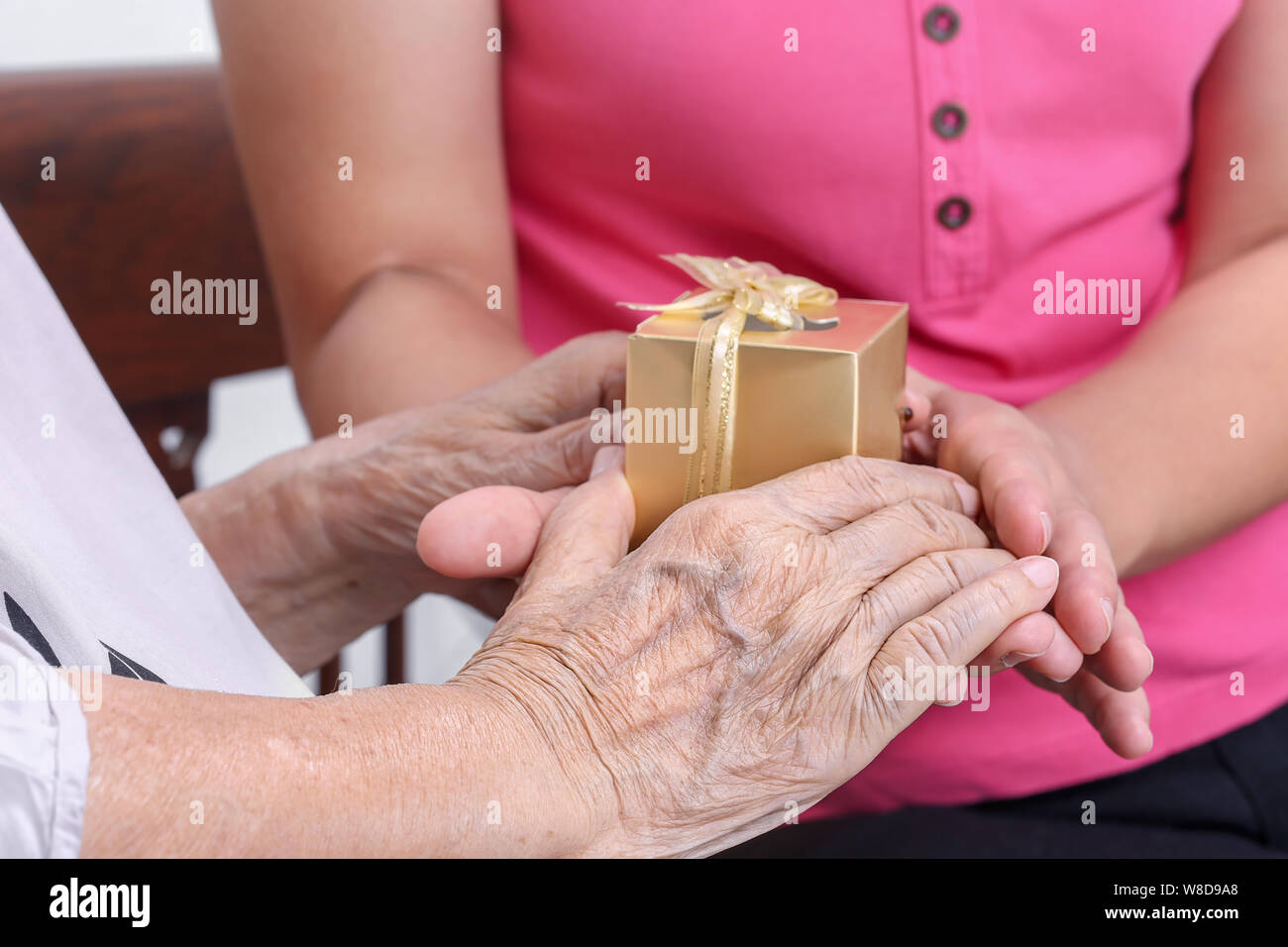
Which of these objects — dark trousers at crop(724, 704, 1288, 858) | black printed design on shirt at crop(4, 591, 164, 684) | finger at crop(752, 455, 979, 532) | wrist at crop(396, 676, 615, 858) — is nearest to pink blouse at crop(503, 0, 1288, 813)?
dark trousers at crop(724, 704, 1288, 858)

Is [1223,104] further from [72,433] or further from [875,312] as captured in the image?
[72,433]

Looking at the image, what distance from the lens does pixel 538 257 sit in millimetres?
906

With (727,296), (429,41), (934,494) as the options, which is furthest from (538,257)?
(934,494)

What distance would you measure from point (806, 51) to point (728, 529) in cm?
36

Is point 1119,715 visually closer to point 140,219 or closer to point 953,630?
point 953,630

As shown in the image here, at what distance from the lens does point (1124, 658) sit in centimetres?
61

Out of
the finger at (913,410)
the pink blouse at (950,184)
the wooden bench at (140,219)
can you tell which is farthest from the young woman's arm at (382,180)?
the wooden bench at (140,219)

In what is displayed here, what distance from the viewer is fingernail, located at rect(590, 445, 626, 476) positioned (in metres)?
0.66

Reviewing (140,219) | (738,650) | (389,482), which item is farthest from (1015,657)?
(140,219)

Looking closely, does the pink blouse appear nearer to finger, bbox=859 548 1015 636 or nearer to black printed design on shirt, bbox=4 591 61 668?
finger, bbox=859 548 1015 636

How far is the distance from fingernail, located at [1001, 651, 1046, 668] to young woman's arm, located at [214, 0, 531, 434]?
0.38 metres

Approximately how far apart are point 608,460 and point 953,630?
0.22m

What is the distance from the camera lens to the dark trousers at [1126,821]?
741 mm

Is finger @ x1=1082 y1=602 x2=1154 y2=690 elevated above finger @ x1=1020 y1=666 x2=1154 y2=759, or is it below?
above
